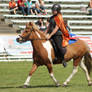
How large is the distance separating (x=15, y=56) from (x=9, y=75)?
21.3ft

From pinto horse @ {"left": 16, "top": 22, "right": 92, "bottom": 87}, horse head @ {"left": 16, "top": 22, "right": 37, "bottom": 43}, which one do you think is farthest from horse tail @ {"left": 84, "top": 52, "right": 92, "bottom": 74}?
horse head @ {"left": 16, "top": 22, "right": 37, "bottom": 43}

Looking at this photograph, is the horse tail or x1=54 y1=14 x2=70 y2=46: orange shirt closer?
x1=54 y1=14 x2=70 y2=46: orange shirt

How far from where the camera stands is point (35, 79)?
1611 centimetres

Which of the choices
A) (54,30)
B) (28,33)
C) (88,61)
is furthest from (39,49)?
(88,61)

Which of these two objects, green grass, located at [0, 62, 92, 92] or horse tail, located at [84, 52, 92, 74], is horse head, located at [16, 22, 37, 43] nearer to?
green grass, located at [0, 62, 92, 92]

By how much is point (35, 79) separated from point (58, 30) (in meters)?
3.01

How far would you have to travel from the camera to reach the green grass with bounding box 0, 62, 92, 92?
509 inches

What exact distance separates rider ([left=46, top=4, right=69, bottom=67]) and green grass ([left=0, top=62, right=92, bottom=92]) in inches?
43.4

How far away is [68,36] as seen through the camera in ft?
45.9

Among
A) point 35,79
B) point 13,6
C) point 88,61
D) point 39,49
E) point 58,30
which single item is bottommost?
point 13,6

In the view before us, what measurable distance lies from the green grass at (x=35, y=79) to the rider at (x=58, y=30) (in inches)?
43.4

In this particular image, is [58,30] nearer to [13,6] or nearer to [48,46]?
[48,46]

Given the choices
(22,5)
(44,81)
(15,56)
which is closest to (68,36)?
(44,81)

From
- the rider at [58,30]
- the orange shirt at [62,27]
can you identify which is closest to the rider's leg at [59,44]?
the rider at [58,30]
